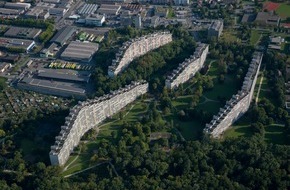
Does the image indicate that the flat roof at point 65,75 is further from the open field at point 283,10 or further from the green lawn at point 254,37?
the open field at point 283,10

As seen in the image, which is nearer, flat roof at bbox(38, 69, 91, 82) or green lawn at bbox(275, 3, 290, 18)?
flat roof at bbox(38, 69, 91, 82)

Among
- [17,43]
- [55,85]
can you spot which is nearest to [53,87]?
[55,85]

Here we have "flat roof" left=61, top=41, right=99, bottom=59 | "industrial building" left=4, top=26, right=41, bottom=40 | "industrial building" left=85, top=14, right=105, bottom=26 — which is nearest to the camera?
"flat roof" left=61, top=41, right=99, bottom=59

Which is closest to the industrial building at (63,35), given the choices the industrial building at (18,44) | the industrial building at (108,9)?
the industrial building at (18,44)

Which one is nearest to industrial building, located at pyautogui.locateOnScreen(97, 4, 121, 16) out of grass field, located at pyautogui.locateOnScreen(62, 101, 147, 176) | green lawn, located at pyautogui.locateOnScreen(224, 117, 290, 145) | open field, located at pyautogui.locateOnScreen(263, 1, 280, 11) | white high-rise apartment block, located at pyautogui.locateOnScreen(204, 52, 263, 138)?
grass field, located at pyautogui.locateOnScreen(62, 101, 147, 176)

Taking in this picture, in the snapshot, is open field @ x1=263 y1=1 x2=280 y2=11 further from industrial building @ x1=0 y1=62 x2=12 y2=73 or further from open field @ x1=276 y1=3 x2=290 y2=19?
industrial building @ x1=0 y1=62 x2=12 y2=73

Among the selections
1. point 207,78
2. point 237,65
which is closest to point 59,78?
point 207,78

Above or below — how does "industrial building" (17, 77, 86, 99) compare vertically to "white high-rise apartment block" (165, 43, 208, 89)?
below

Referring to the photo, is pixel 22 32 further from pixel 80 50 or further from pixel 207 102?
pixel 207 102
